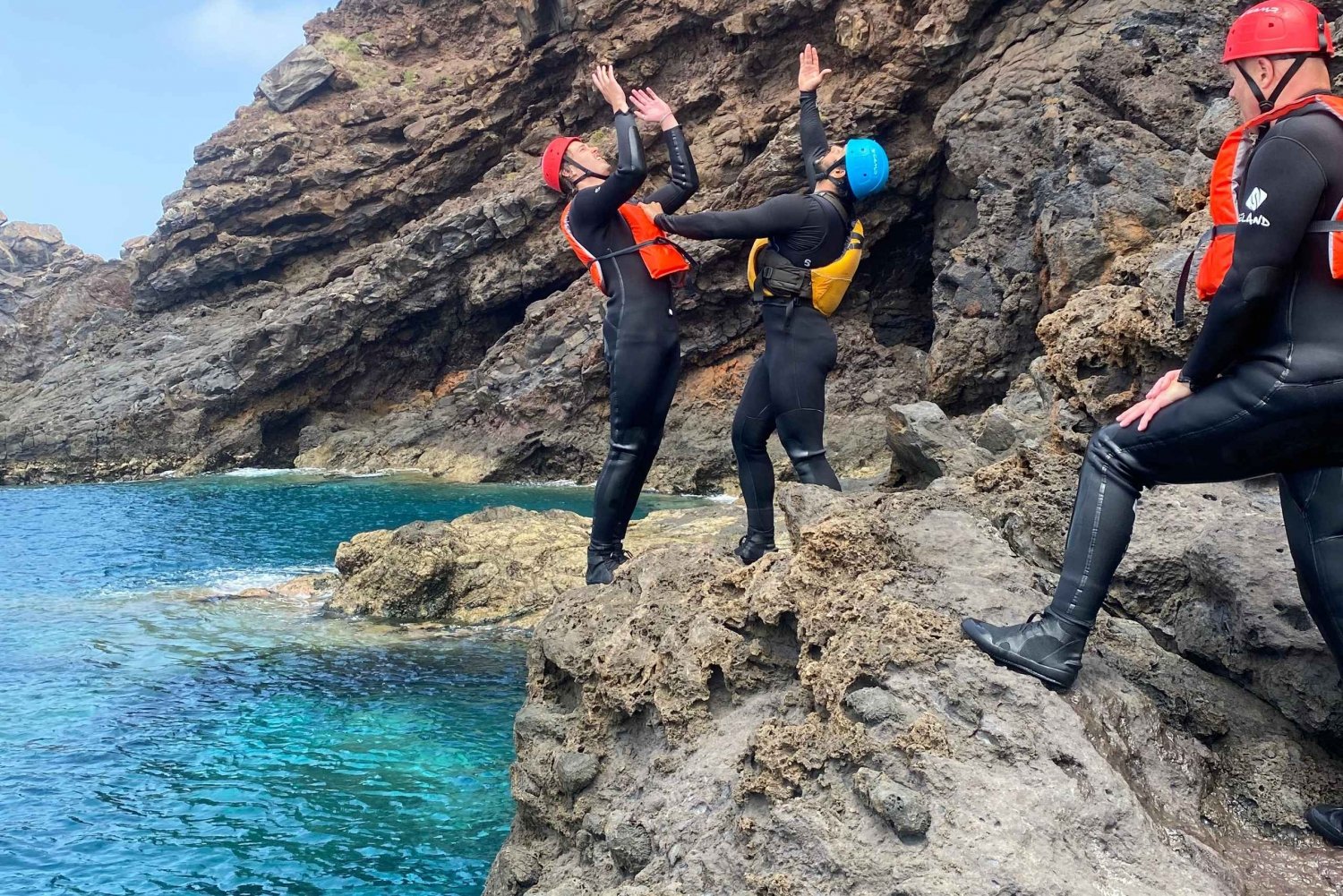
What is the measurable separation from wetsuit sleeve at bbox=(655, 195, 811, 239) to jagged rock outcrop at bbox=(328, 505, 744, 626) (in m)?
4.72

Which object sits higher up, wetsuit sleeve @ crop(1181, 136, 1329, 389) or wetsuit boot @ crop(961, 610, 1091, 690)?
wetsuit sleeve @ crop(1181, 136, 1329, 389)

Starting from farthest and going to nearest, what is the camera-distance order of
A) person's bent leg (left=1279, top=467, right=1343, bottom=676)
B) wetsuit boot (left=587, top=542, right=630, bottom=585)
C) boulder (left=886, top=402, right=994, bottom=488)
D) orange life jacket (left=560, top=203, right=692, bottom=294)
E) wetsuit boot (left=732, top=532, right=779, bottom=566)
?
boulder (left=886, top=402, right=994, bottom=488), orange life jacket (left=560, top=203, right=692, bottom=294), wetsuit boot (left=587, top=542, right=630, bottom=585), wetsuit boot (left=732, top=532, right=779, bottom=566), person's bent leg (left=1279, top=467, right=1343, bottom=676)

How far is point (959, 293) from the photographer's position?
2031cm

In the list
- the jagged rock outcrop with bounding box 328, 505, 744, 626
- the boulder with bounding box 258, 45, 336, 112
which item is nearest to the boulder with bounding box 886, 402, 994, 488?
the jagged rock outcrop with bounding box 328, 505, 744, 626

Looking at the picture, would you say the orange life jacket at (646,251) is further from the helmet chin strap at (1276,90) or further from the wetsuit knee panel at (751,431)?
the helmet chin strap at (1276,90)

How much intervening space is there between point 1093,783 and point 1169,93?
17.0 meters

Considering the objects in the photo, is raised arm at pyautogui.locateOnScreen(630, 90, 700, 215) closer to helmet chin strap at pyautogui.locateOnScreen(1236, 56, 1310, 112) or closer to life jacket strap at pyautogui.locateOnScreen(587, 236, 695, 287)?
life jacket strap at pyautogui.locateOnScreen(587, 236, 695, 287)

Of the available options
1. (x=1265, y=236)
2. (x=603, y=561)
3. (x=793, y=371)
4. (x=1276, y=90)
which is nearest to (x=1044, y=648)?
(x=1265, y=236)

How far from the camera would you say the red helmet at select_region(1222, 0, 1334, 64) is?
2609 mm

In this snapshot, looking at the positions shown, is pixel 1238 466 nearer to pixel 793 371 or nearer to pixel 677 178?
pixel 793 371

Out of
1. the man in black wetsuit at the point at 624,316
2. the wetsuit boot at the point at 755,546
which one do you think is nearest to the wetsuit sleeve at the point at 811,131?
the man in black wetsuit at the point at 624,316

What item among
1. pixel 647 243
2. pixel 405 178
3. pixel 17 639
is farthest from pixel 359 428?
pixel 647 243

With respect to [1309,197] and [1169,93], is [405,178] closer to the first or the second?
[1169,93]

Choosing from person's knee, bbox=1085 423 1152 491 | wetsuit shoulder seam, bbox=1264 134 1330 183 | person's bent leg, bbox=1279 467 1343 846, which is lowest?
person's bent leg, bbox=1279 467 1343 846
